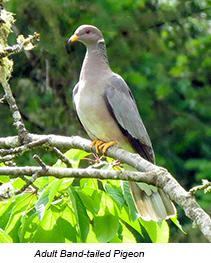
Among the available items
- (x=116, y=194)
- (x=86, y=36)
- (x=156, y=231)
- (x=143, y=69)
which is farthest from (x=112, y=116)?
(x=143, y=69)

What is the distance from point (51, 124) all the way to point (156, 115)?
2.83m

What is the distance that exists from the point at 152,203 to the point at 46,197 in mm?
1312

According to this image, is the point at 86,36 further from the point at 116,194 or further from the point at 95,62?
the point at 116,194

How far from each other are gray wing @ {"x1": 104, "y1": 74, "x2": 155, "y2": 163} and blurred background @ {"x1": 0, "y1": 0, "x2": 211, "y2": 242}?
1.57m

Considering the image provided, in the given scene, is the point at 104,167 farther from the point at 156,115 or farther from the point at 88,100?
the point at 156,115

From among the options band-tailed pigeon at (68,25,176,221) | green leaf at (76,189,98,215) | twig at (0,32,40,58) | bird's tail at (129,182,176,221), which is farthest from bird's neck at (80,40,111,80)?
green leaf at (76,189,98,215)

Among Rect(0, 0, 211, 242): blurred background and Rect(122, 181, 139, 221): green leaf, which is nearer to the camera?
Rect(122, 181, 139, 221): green leaf

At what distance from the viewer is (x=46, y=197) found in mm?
2715

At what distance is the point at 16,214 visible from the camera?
2930 mm

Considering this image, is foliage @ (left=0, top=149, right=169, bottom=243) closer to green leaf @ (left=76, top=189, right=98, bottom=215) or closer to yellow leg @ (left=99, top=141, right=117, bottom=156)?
green leaf @ (left=76, top=189, right=98, bottom=215)

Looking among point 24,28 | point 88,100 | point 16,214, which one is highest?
point 24,28

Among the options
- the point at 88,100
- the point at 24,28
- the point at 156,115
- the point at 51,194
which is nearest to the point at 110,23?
the point at 24,28

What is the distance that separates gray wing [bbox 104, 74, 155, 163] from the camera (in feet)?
13.9

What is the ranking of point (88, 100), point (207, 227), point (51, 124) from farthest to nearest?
point (51, 124) < point (88, 100) < point (207, 227)
